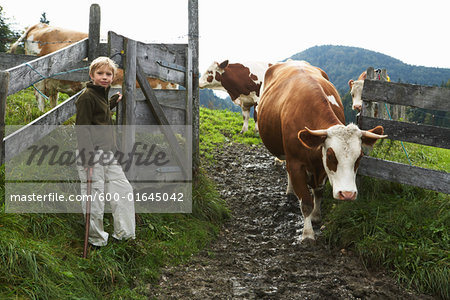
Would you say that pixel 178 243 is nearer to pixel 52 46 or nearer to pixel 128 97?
pixel 128 97

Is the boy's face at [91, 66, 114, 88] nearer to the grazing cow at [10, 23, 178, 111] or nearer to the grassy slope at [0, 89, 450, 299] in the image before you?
the grassy slope at [0, 89, 450, 299]

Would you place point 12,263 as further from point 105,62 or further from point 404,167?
point 404,167

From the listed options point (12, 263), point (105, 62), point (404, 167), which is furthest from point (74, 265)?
point (404, 167)

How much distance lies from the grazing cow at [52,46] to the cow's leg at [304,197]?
14.3 ft

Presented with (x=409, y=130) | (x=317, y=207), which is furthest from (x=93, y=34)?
(x=409, y=130)

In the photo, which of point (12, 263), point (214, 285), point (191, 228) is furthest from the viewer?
point (191, 228)

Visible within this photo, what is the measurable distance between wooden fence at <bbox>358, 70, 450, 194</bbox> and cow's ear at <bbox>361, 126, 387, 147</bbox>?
37 centimetres

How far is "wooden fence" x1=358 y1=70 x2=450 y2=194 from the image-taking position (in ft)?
15.1

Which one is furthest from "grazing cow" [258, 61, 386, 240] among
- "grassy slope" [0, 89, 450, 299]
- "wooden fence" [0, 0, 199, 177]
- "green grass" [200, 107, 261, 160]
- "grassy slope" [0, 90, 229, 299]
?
"green grass" [200, 107, 261, 160]

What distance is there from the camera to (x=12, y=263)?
283 centimetres

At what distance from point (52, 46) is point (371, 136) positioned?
6.66 m

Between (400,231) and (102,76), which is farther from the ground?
(102,76)

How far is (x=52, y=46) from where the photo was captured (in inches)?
319

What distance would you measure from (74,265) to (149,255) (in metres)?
0.88
